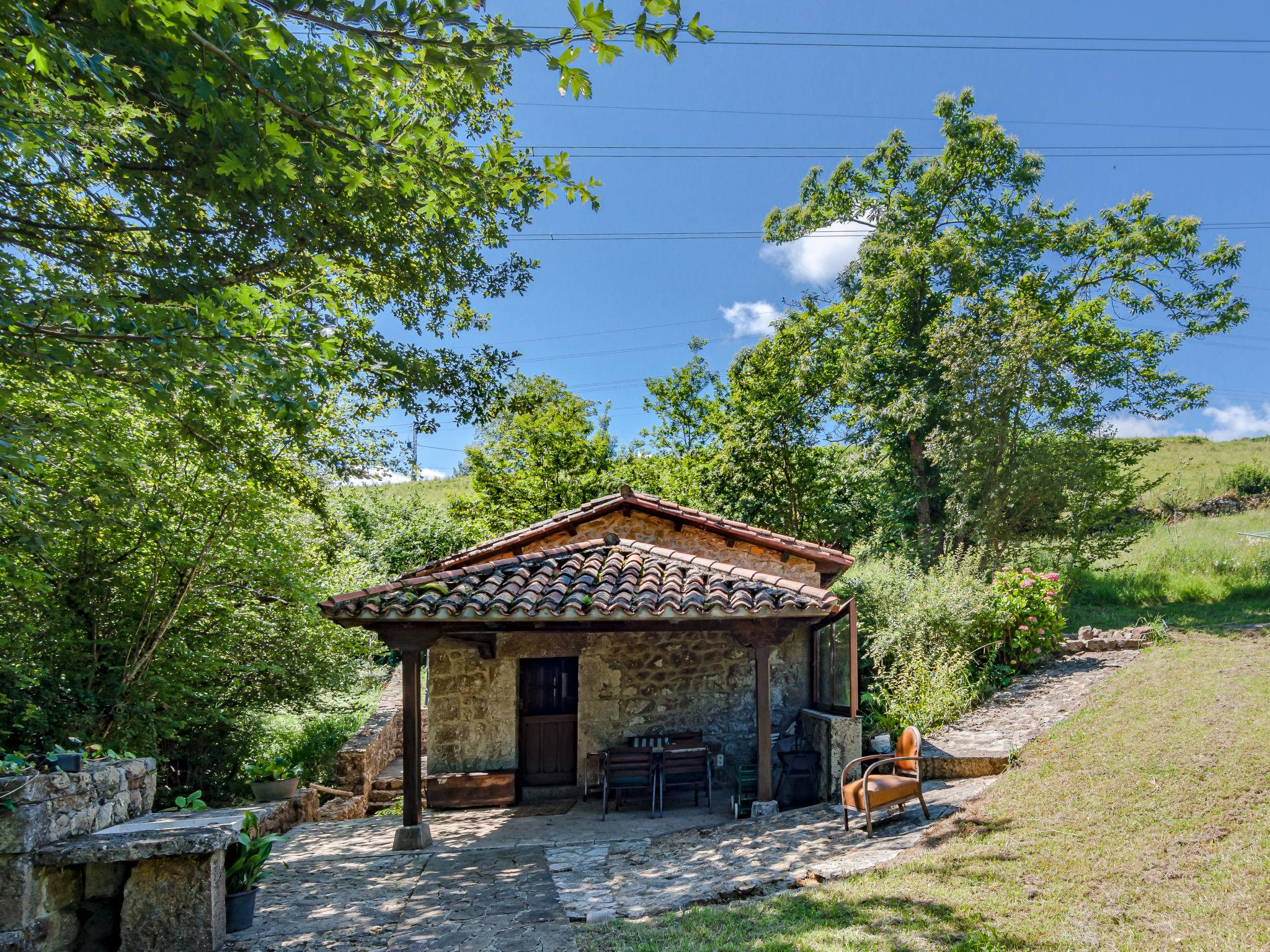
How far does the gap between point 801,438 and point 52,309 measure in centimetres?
1614

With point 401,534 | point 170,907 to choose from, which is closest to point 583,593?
point 170,907

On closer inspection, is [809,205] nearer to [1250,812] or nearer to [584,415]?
[584,415]

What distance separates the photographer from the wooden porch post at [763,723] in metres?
7.64

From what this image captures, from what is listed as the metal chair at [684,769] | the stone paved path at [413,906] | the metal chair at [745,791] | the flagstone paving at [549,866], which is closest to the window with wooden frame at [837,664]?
the flagstone paving at [549,866]

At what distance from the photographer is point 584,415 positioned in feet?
72.1

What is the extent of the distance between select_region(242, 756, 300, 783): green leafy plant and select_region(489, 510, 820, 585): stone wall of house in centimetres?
498

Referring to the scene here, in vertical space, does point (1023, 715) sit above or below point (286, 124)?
below

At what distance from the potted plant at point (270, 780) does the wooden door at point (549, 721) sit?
11.2ft

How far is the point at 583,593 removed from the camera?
7.41m

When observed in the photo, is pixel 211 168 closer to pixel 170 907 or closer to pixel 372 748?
pixel 170 907

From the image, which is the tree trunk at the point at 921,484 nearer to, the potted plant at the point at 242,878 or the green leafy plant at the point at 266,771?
the green leafy plant at the point at 266,771

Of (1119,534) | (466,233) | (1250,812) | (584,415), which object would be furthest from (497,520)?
(1250,812)

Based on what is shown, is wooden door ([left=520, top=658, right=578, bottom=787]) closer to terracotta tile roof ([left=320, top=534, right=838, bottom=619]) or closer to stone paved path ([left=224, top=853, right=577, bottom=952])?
terracotta tile roof ([left=320, top=534, right=838, bottom=619])

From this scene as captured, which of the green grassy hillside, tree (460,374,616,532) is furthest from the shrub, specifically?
the green grassy hillside
